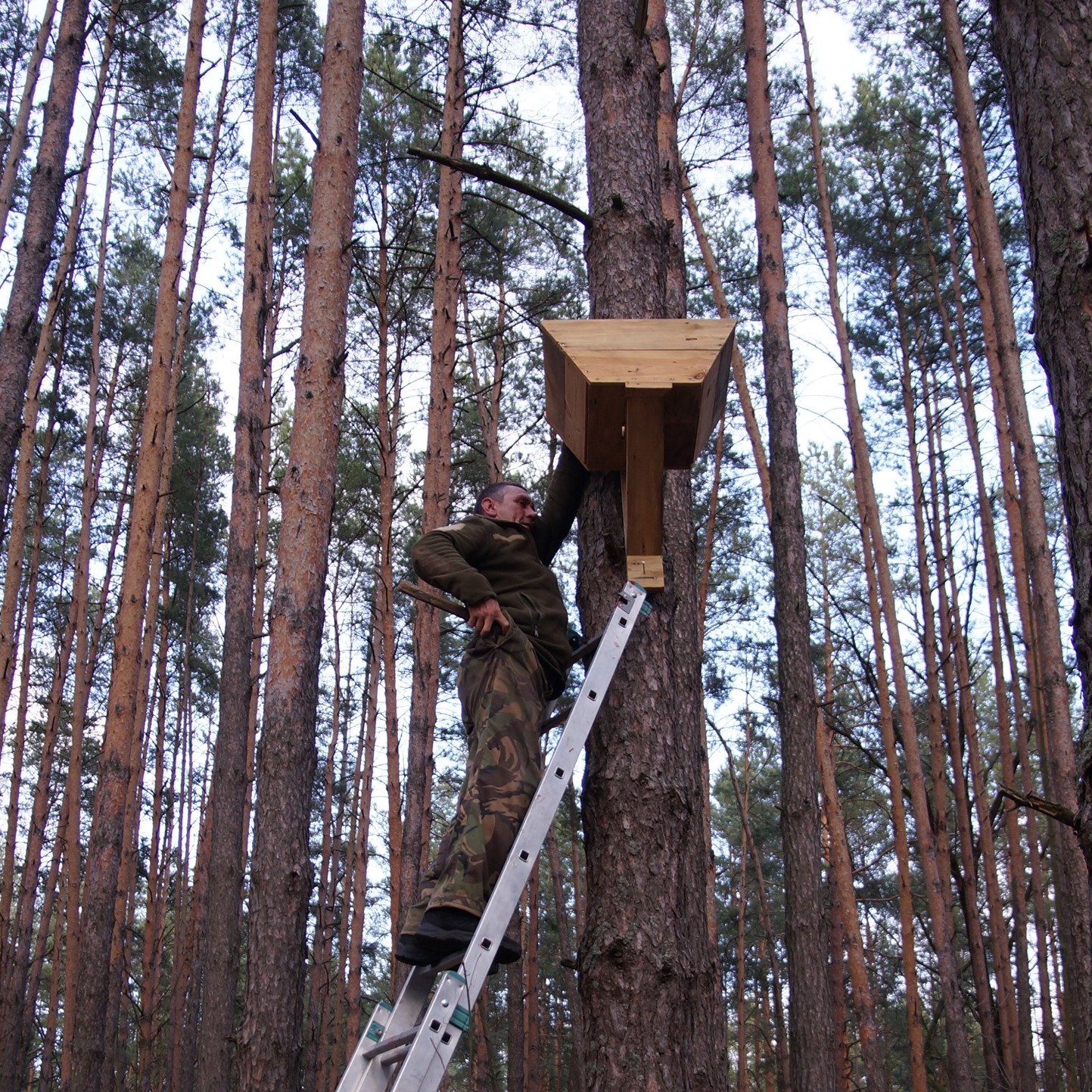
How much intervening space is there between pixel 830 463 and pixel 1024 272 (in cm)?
779

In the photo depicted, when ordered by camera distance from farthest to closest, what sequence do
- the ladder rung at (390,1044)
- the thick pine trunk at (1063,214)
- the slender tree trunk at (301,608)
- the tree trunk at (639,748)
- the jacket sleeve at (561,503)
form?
1. the slender tree trunk at (301,608)
2. the jacket sleeve at (561,503)
3. the tree trunk at (639,748)
4. the ladder rung at (390,1044)
5. the thick pine trunk at (1063,214)

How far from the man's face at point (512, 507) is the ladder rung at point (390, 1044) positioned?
1.69 m

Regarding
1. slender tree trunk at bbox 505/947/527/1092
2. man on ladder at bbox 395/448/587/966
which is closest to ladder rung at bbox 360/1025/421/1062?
man on ladder at bbox 395/448/587/966

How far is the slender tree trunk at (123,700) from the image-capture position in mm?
7910

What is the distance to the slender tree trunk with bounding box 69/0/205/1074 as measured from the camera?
7910mm

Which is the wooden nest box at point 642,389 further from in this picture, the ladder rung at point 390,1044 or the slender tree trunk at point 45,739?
the slender tree trunk at point 45,739

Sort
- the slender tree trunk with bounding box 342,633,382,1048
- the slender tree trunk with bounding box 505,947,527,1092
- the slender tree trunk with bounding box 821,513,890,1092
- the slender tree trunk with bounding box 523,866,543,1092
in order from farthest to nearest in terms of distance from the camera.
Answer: the slender tree trunk with bounding box 523,866,543,1092, the slender tree trunk with bounding box 342,633,382,1048, the slender tree trunk with bounding box 505,947,527,1092, the slender tree trunk with bounding box 821,513,890,1092

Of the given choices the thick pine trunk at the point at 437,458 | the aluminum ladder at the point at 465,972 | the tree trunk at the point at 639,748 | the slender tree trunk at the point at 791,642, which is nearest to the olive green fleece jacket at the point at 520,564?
the tree trunk at the point at 639,748

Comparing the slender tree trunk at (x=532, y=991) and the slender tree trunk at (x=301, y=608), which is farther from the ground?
the slender tree trunk at (x=301, y=608)

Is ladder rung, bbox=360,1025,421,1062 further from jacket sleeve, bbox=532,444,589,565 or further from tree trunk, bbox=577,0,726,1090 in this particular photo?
jacket sleeve, bbox=532,444,589,565

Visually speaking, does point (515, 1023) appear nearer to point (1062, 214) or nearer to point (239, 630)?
point (239, 630)

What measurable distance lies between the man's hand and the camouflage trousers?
64 mm

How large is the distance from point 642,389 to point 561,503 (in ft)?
2.17

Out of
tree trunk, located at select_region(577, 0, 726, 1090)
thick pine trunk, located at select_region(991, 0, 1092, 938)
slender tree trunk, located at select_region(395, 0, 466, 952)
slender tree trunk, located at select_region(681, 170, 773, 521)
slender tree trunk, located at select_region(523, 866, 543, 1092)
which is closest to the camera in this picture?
thick pine trunk, located at select_region(991, 0, 1092, 938)
